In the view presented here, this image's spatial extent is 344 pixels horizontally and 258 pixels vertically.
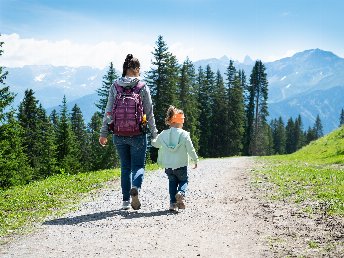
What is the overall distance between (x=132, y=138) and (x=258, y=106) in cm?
8195

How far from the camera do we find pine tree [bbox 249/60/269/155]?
83625 millimetres

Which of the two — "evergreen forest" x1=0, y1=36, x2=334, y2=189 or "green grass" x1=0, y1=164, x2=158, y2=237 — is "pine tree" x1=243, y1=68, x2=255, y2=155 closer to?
"evergreen forest" x1=0, y1=36, x2=334, y2=189

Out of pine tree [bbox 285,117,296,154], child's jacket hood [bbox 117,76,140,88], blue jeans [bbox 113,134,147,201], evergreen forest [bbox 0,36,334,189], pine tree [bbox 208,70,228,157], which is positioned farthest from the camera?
pine tree [bbox 285,117,296,154]

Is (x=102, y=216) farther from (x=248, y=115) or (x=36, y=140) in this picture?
(x=248, y=115)

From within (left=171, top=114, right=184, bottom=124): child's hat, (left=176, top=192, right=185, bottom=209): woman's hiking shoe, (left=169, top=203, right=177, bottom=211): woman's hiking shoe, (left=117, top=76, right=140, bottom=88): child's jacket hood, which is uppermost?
(left=117, top=76, right=140, bottom=88): child's jacket hood

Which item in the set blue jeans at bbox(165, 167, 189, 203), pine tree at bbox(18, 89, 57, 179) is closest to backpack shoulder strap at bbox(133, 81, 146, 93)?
blue jeans at bbox(165, 167, 189, 203)

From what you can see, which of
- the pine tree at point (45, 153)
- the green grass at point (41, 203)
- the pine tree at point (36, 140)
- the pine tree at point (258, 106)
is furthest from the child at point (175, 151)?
the pine tree at point (258, 106)

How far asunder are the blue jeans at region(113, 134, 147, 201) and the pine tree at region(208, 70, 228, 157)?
2578 inches

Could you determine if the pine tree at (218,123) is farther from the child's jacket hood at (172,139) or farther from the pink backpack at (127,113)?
the pink backpack at (127,113)

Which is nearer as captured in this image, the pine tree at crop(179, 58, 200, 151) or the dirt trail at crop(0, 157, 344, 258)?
the dirt trail at crop(0, 157, 344, 258)

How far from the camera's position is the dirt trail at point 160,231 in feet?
20.1

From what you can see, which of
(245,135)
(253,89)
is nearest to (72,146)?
(245,135)

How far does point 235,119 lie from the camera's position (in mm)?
76188

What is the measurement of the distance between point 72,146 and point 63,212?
52864 mm
